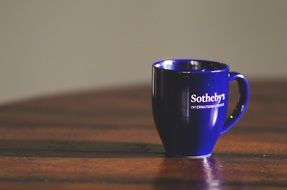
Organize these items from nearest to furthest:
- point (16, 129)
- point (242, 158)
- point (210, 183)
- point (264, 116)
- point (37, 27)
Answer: point (210, 183), point (242, 158), point (16, 129), point (264, 116), point (37, 27)

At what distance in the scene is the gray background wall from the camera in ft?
7.05

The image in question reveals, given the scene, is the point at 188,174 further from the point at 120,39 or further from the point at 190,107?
the point at 120,39

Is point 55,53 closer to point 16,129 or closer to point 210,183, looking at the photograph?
point 16,129

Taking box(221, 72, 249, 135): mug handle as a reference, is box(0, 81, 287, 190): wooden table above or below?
below

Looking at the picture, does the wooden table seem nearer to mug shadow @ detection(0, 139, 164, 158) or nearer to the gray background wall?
mug shadow @ detection(0, 139, 164, 158)

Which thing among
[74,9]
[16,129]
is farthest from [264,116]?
[74,9]

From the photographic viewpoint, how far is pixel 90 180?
67cm

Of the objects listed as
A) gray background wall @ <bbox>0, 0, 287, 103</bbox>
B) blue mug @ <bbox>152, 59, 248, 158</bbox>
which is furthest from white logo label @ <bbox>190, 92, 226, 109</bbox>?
gray background wall @ <bbox>0, 0, 287, 103</bbox>

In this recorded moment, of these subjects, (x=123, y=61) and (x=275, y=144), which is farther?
(x=123, y=61)

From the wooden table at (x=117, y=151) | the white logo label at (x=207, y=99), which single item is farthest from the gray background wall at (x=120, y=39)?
the white logo label at (x=207, y=99)

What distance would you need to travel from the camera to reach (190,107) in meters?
0.74

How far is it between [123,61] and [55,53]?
28 cm

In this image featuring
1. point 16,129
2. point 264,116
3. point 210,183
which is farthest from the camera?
point 264,116

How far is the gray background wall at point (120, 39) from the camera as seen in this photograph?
2.15 meters
